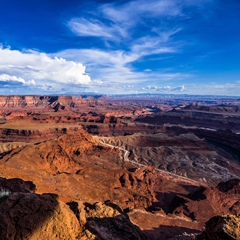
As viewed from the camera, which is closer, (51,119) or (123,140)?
(123,140)

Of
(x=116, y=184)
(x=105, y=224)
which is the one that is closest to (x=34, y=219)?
(x=105, y=224)

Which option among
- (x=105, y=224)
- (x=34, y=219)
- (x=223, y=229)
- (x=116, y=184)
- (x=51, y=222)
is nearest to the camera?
(x=34, y=219)

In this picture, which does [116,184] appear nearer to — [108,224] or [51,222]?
[108,224]

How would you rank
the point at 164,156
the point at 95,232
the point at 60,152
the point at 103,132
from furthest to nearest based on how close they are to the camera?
the point at 103,132, the point at 164,156, the point at 60,152, the point at 95,232

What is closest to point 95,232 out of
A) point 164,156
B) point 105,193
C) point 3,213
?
point 3,213

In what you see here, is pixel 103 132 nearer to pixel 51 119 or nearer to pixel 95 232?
pixel 51 119
